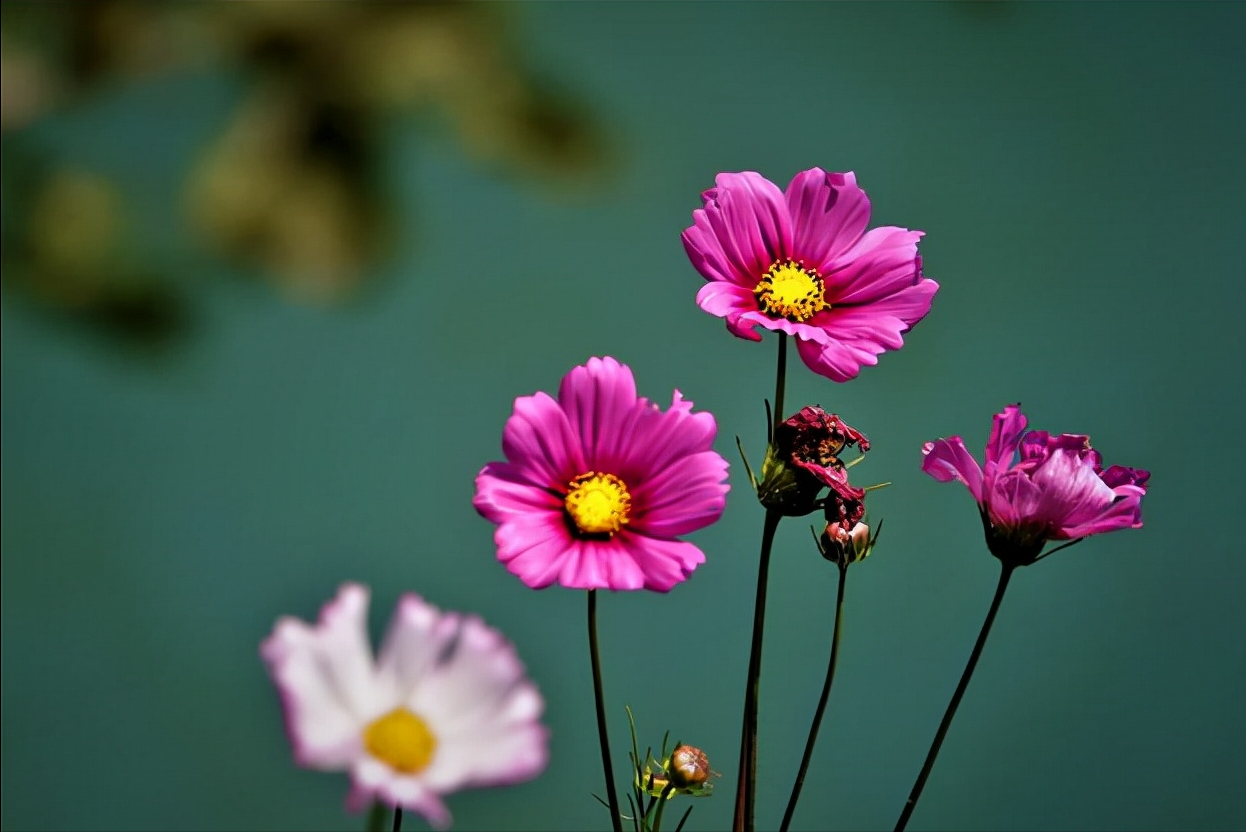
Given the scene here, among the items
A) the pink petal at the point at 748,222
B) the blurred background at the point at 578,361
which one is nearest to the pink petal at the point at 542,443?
the pink petal at the point at 748,222

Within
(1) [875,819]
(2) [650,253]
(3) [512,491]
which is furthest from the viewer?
(2) [650,253]

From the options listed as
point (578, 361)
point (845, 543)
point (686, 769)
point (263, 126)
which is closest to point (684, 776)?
point (686, 769)

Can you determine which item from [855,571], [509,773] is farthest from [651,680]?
[509,773]

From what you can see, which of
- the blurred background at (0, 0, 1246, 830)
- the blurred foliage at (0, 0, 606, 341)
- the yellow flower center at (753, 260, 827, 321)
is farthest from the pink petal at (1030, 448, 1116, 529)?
the blurred foliage at (0, 0, 606, 341)

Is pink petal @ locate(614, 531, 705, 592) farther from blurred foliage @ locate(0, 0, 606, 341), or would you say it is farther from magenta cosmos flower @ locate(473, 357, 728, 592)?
blurred foliage @ locate(0, 0, 606, 341)

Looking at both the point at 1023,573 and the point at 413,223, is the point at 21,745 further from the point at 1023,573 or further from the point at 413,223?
the point at 1023,573

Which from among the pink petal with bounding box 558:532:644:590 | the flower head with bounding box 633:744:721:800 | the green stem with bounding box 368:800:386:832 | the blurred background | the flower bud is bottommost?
the green stem with bounding box 368:800:386:832

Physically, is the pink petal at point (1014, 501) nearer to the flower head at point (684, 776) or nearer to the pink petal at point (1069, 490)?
the pink petal at point (1069, 490)
